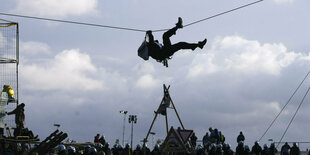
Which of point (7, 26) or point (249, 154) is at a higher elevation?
point (7, 26)

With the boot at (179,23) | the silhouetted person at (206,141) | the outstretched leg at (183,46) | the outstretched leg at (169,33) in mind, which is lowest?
the silhouetted person at (206,141)

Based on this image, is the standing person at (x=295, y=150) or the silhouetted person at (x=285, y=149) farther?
the silhouetted person at (x=285, y=149)

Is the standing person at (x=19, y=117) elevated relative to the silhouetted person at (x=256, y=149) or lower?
elevated

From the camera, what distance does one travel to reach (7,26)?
1894 centimetres

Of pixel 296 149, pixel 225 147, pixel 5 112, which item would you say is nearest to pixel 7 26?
pixel 5 112

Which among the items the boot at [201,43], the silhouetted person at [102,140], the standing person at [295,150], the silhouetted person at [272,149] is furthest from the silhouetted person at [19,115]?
→ the standing person at [295,150]

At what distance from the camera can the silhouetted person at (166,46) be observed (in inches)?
642

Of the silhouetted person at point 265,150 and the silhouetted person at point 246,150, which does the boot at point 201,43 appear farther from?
the silhouetted person at point 265,150

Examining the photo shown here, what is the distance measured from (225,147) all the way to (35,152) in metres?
11.7

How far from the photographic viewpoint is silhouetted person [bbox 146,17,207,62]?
16297 millimetres

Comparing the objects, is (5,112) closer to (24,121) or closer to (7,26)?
(24,121)

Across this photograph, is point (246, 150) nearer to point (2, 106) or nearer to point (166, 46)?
point (166, 46)

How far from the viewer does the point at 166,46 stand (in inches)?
651

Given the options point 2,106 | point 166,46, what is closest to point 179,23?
point 166,46
